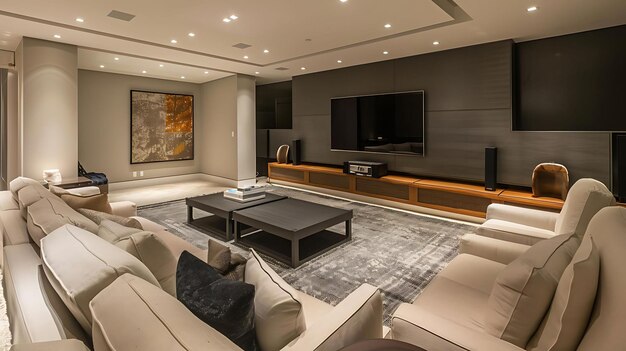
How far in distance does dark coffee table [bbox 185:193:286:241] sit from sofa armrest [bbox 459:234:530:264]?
243cm

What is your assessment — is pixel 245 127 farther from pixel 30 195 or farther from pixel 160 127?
pixel 30 195

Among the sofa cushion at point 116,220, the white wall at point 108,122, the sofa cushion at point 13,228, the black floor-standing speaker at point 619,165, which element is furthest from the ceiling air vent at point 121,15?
the black floor-standing speaker at point 619,165

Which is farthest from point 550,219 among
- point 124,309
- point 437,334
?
point 124,309

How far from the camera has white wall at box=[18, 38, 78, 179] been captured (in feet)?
15.0

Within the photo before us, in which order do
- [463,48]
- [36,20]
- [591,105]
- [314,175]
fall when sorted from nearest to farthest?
[36,20] < [591,105] < [463,48] < [314,175]

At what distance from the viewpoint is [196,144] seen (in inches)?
337

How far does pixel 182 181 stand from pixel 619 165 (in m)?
8.12

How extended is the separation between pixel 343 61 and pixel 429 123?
1922 mm

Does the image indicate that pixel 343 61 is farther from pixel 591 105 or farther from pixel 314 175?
pixel 591 105

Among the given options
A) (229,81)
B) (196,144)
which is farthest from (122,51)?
(196,144)

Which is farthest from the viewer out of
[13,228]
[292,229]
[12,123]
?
[12,123]

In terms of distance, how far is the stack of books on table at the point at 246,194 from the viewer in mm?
4191

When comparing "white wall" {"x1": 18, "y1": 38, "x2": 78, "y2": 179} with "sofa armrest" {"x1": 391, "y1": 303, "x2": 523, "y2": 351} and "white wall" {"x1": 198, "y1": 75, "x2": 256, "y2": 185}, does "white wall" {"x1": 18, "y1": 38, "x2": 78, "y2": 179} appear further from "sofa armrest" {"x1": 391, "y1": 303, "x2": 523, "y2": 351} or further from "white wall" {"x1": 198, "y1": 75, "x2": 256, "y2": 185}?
"sofa armrest" {"x1": 391, "y1": 303, "x2": 523, "y2": 351}

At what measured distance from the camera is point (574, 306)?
1.00 metres
